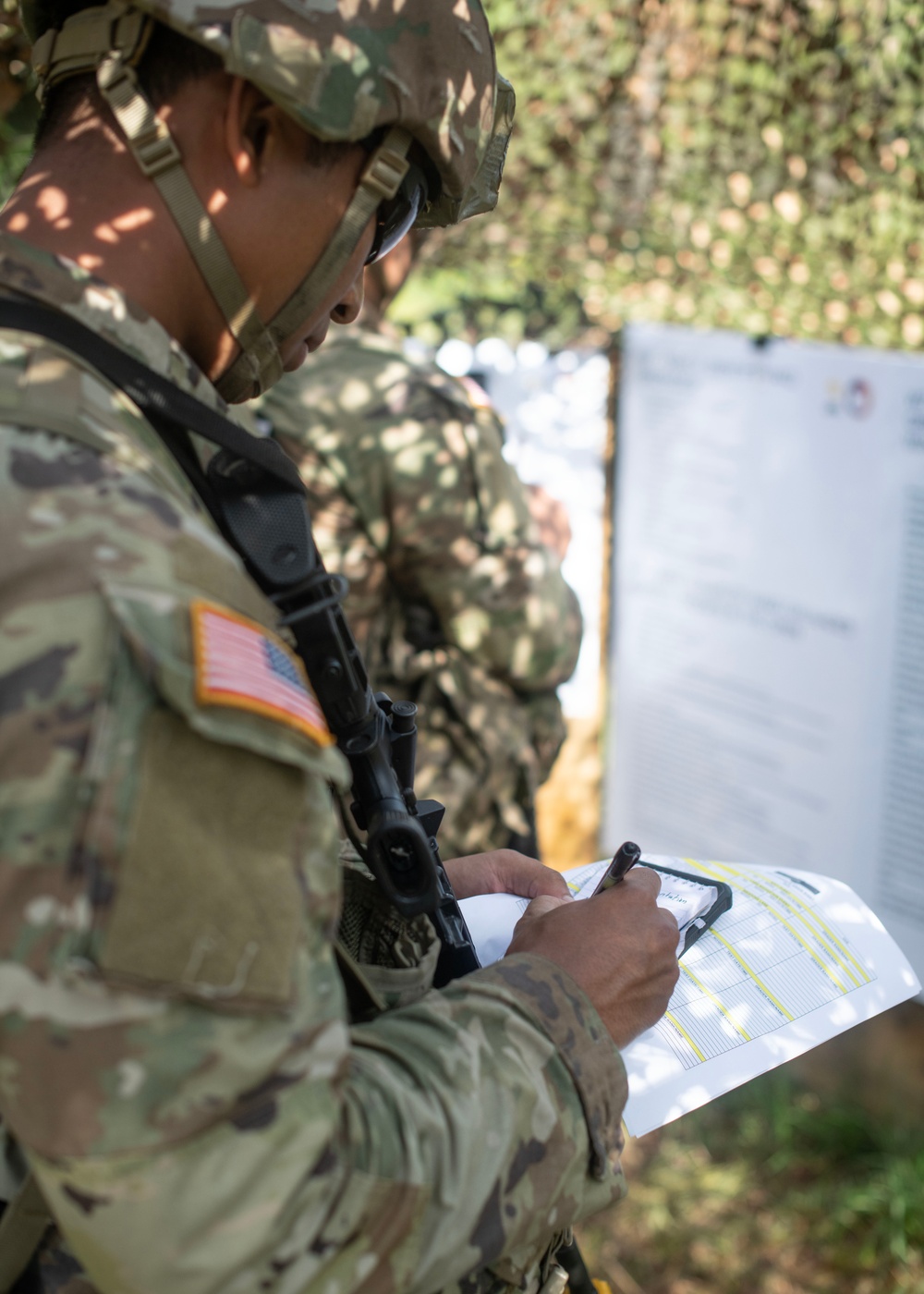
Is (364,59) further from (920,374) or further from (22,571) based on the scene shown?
(920,374)

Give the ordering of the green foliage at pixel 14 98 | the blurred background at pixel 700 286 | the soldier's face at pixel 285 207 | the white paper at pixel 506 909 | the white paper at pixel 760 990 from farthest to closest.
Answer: the blurred background at pixel 700 286 → the green foliage at pixel 14 98 → the white paper at pixel 506 909 → the white paper at pixel 760 990 → the soldier's face at pixel 285 207

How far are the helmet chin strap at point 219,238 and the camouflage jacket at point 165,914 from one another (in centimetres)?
23

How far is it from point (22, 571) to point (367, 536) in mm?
1547

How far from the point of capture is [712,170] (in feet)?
11.7

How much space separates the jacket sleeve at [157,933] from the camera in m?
0.71

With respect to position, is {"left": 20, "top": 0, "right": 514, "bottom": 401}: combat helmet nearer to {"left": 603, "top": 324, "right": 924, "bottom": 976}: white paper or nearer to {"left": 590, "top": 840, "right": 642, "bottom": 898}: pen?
{"left": 590, "top": 840, "right": 642, "bottom": 898}: pen

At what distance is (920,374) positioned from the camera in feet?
8.46

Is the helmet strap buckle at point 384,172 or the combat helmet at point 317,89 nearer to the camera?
the combat helmet at point 317,89

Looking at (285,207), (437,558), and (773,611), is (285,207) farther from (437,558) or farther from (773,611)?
(773,611)

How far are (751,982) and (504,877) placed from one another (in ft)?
1.06

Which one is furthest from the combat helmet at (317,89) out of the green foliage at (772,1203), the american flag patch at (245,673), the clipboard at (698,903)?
the green foliage at (772,1203)

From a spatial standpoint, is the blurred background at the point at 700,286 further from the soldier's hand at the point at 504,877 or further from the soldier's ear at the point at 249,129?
the soldier's ear at the point at 249,129

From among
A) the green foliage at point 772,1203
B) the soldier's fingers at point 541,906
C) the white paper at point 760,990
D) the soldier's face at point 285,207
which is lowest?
the green foliage at point 772,1203

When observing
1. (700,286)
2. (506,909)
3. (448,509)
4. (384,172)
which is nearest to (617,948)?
(506,909)
